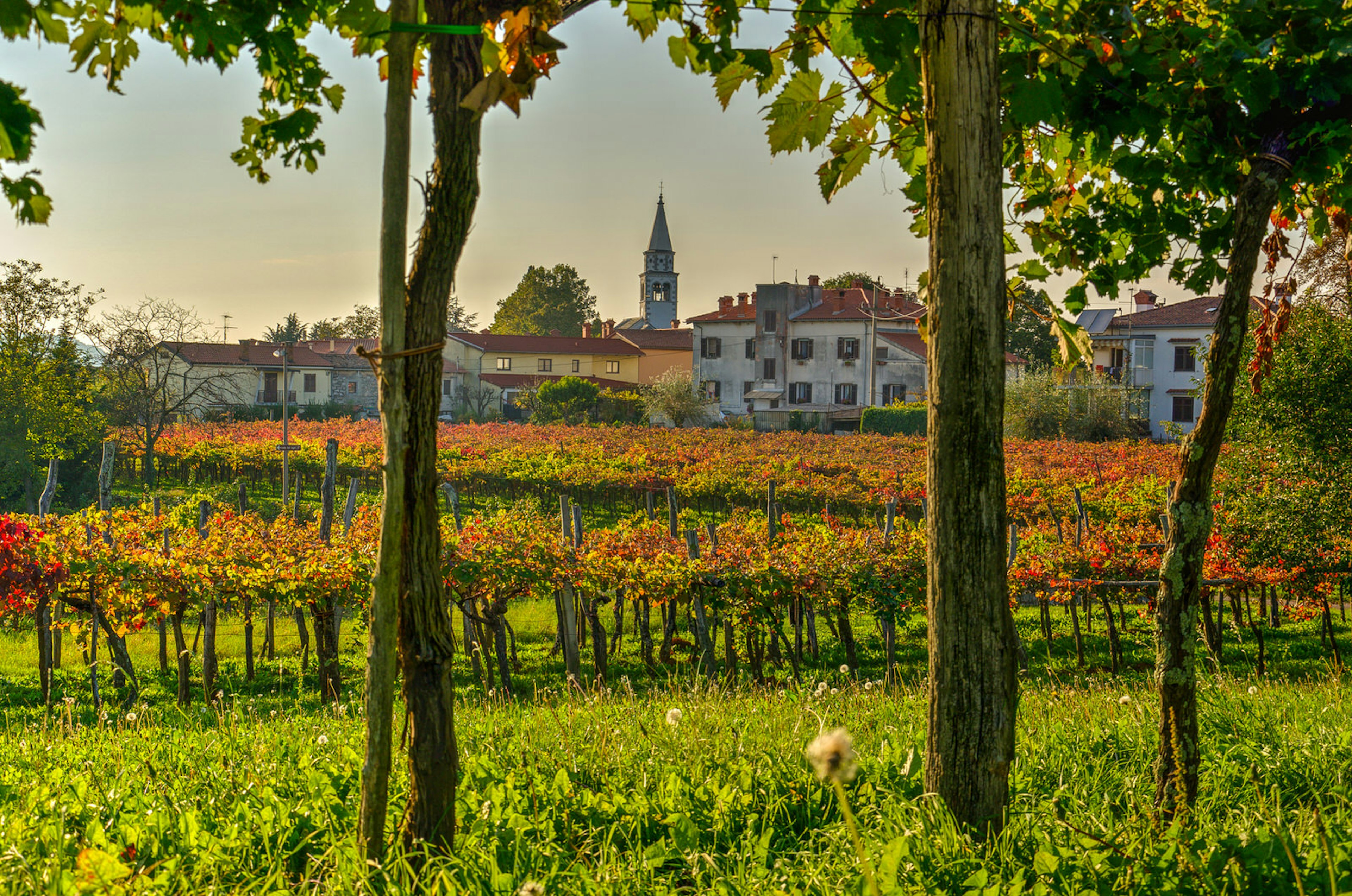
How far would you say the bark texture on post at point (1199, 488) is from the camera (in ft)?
10.8

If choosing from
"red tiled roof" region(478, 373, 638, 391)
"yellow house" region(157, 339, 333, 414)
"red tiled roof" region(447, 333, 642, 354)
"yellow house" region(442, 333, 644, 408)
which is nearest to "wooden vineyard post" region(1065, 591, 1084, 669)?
"red tiled roof" region(478, 373, 638, 391)

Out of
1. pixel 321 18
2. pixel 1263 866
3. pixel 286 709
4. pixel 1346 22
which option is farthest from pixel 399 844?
pixel 286 709

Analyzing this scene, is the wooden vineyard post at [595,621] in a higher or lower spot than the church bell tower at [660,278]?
lower

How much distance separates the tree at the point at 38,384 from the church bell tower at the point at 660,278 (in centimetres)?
6767

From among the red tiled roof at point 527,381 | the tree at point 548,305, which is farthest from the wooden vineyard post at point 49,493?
the tree at point 548,305

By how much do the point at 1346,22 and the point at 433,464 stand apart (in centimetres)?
324

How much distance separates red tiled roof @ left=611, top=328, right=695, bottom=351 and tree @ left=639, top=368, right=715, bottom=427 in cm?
1490

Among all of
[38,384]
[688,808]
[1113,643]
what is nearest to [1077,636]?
[1113,643]

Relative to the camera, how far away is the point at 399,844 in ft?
8.68

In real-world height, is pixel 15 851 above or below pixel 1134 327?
below

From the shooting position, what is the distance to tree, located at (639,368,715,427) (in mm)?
53188

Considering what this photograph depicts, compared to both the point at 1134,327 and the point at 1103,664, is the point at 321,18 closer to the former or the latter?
the point at 1103,664

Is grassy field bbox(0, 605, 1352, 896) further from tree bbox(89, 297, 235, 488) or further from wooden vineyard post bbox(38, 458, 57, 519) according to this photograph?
tree bbox(89, 297, 235, 488)

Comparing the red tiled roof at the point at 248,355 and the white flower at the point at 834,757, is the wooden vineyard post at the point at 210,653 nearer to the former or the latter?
the white flower at the point at 834,757
